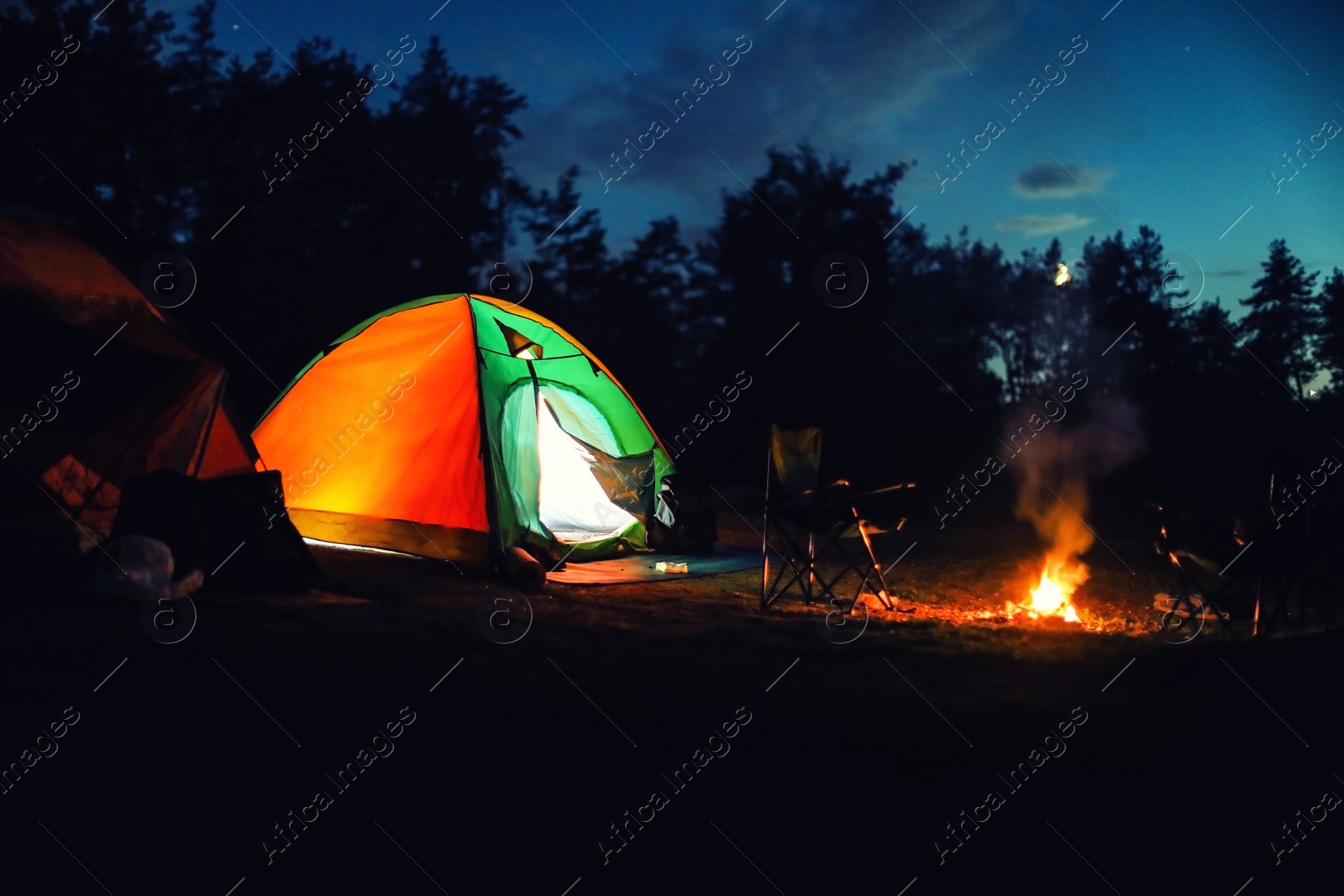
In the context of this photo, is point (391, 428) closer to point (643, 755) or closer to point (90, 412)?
point (90, 412)

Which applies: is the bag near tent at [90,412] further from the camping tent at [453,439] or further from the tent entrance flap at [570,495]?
the tent entrance flap at [570,495]

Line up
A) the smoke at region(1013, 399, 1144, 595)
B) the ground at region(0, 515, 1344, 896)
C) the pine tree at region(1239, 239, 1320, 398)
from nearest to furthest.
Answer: the ground at region(0, 515, 1344, 896) < the smoke at region(1013, 399, 1144, 595) < the pine tree at region(1239, 239, 1320, 398)

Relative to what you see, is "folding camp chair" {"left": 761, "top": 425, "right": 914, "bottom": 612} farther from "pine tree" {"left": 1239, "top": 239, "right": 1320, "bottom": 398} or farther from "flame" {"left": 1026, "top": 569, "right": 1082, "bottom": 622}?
"pine tree" {"left": 1239, "top": 239, "right": 1320, "bottom": 398}

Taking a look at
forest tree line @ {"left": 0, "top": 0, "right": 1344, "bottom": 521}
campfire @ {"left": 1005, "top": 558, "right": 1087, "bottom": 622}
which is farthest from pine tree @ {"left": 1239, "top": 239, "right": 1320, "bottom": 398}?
campfire @ {"left": 1005, "top": 558, "right": 1087, "bottom": 622}

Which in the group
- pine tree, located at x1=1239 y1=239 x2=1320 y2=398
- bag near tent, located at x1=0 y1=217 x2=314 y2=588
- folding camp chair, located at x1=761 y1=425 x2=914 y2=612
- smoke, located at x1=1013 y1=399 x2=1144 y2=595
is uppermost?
pine tree, located at x1=1239 y1=239 x2=1320 y2=398

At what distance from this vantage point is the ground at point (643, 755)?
2.40 m

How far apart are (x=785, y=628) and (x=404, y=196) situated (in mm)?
15230

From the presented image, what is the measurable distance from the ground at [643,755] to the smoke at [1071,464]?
5735mm

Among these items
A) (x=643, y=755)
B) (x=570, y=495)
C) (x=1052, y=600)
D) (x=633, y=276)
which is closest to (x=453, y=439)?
(x=570, y=495)

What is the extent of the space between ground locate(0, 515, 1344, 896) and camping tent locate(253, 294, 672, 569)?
188cm

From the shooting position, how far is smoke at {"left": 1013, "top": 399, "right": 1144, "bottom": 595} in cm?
1178

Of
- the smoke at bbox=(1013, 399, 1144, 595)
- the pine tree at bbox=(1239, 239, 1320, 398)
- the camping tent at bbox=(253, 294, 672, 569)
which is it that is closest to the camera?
the camping tent at bbox=(253, 294, 672, 569)

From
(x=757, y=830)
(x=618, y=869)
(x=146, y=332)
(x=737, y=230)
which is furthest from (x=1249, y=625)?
(x=737, y=230)

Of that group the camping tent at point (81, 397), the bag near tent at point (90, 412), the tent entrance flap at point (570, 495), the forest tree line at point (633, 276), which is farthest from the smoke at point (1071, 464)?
the camping tent at point (81, 397)
